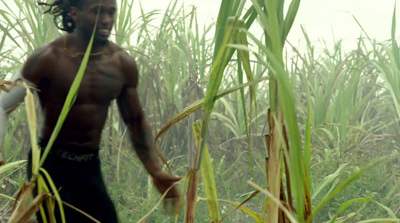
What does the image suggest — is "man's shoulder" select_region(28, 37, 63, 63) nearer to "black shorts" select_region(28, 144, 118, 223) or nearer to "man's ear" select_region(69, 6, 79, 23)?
"man's ear" select_region(69, 6, 79, 23)

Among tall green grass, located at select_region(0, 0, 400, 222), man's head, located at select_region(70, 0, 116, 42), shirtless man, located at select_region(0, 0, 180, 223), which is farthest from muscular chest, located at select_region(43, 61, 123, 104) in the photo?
tall green grass, located at select_region(0, 0, 400, 222)

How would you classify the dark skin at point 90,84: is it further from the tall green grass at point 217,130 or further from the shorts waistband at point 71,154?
the tall green grass at point 217,130

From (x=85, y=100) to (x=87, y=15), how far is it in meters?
0.29

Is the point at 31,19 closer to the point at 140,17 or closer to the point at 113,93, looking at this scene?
the point at 140,17

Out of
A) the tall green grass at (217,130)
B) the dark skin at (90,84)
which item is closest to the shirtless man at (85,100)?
the dark skin at (90,84)

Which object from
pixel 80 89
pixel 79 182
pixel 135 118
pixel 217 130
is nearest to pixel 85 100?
pixel 80 89

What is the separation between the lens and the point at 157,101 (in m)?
4.33

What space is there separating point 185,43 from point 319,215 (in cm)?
144

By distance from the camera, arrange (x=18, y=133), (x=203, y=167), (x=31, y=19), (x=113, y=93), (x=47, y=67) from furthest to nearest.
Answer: (x=18, y=133) → (x=31, y=19) → (x=113, y=93) → (x=47, y=67) → (x=203, y=167)

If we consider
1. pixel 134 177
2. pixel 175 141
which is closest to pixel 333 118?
pixel 175 141

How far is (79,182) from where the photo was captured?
248 centimetres

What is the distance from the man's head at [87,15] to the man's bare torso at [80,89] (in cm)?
8

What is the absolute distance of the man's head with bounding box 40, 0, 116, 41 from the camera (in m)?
2.35

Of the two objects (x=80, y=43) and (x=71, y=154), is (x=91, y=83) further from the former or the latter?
(x=71, y=154)
